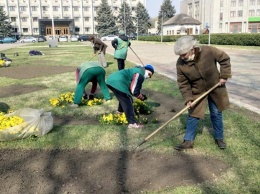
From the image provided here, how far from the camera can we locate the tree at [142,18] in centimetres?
7231

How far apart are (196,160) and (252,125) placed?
163cm

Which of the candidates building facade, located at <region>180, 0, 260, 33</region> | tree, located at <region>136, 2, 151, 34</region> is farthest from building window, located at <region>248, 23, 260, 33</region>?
tree, located at <region>136, 2, 151, 34</region>

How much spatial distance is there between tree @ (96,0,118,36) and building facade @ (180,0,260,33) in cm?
2119

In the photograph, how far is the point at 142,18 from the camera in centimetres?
7262

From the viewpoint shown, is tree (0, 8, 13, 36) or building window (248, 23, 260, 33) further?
building window (248, 23, 260, 33)

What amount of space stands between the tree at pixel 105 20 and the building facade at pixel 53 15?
11.2 m

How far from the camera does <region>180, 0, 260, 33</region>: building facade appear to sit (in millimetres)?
64625

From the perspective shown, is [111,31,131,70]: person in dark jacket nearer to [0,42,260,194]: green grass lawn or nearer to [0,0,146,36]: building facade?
[0,42,260,194]: green grass lawn

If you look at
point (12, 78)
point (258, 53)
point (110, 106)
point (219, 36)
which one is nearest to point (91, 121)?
point (110, 106)

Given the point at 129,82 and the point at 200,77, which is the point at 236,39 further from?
the point at 200,77

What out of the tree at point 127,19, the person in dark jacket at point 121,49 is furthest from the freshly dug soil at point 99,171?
the tree at point 127,19

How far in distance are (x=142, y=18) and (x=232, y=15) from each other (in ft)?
72.1

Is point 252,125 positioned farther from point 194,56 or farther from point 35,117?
point 35,117

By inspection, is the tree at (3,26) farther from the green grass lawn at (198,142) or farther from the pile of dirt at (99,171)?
the pile of dirt at (99,171)
